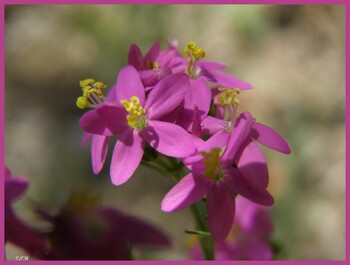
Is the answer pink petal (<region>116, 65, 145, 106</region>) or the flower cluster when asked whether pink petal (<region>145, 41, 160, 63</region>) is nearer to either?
the flower cluster

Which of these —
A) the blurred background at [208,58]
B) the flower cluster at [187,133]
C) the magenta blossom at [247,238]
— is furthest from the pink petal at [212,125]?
the blurred background at [208,58]

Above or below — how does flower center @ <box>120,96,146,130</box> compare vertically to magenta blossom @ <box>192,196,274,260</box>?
above

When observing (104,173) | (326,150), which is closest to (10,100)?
(104,173)

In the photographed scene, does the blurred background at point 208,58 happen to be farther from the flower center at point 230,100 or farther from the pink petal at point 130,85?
the pink petal at point 130,85

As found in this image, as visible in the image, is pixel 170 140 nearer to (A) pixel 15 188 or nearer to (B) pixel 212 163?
(B) pixel 212 163

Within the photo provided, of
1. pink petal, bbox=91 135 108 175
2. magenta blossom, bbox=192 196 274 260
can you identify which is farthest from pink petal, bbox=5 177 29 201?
magenta blossom, bbox=192 196 274 260

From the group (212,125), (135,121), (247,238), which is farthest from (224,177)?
(247,238)
